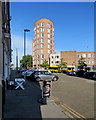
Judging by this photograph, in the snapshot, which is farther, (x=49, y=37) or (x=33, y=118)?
(x=49, y=37)

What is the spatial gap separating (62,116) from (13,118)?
183 centimetres

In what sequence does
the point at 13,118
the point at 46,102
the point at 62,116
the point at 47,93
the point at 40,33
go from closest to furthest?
the point at 13,118, the point at 62,116, the point at 46,102, the point at 47,93, the point at 40,33

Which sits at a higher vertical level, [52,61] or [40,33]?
[40,33]

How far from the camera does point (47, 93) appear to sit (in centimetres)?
721

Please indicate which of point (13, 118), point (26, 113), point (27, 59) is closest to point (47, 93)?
point (26, 113)

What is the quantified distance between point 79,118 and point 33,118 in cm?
175

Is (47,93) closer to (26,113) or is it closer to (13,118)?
(26,113)

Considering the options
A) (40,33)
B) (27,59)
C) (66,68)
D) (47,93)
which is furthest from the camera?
(27,59)

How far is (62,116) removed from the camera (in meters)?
4.85

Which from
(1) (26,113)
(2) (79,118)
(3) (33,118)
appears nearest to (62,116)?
(2) (79,118)

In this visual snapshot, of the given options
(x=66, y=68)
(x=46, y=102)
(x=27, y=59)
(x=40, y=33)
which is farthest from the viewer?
(x=27, y=59)

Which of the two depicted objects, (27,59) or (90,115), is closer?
(90,115)

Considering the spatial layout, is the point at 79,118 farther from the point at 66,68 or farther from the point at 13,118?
the point at 66,68

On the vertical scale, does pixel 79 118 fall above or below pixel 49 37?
below
